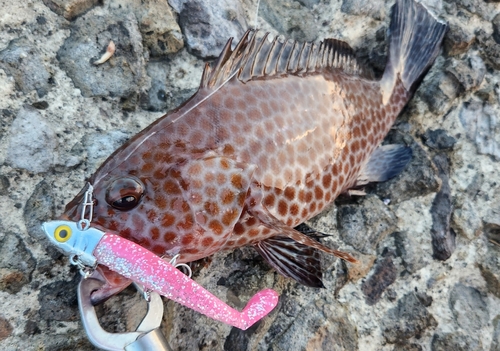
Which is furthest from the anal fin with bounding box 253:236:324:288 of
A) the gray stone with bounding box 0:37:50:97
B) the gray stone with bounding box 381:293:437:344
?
the gray stone with bounding box 0:37:50:97

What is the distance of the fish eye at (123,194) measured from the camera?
1524mm

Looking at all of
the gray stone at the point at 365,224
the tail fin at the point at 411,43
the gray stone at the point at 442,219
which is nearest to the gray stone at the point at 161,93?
the gray stone at the point at 365,224

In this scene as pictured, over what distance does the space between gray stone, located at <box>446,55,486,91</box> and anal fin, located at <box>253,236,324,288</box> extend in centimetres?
159

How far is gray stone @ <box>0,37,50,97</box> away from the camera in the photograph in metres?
1.88

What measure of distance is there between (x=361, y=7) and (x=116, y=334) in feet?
8.02

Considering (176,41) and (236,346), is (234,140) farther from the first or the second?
(236,346)

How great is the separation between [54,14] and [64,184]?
91 centimetres

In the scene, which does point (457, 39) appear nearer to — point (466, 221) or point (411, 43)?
point (411, 43)

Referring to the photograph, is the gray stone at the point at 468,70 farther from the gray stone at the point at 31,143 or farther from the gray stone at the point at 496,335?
the gray stone at the point at 31,143

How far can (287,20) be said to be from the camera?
255 cm

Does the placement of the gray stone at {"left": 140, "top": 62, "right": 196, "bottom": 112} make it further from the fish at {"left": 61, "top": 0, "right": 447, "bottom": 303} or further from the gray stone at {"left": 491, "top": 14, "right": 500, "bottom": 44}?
the gray stone at {"left": 491, "top": 14, "right": 500, "bottom": 44}

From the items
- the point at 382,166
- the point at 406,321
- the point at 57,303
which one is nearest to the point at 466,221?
the point at 382,166

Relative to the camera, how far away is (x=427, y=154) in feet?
8.14

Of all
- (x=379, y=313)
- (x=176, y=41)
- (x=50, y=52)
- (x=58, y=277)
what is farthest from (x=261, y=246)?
(x=50, y=52)
